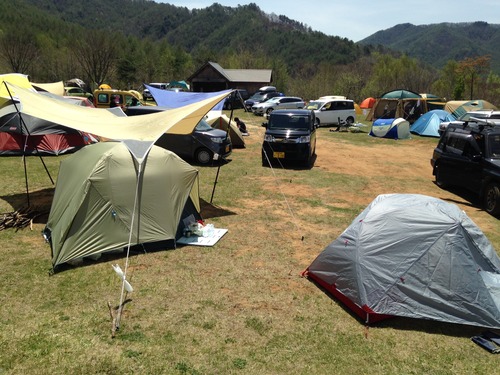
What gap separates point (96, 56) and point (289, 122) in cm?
4076

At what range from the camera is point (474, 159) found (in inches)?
353

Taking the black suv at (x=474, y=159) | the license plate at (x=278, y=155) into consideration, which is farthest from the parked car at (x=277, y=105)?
the black suv at (x=474, y=159)

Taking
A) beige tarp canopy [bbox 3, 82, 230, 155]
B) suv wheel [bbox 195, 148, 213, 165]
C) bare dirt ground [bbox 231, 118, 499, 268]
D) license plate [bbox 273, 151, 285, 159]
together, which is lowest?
bare dirt ground [bbox 231, 118, 499, 268]

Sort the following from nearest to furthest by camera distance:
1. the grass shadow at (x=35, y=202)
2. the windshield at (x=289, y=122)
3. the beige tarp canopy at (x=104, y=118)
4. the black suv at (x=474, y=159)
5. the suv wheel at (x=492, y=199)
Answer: the beige tarp canopy at (x=104, y=118) → the grass shadow at (x=35, y=202) → the suv wheel at (x=492, y=199) → the black suv at (x=474, y=159) → the windshield at (x=289, y=122)

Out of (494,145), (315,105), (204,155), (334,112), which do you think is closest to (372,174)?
(494,145)

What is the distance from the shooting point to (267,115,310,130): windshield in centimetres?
1272

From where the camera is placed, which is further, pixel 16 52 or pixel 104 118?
pixel 16 52

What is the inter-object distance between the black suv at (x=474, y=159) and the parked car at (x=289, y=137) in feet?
13.2

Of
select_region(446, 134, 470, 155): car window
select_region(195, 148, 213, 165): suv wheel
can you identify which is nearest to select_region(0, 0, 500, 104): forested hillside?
select_region(446, 134, 470, 155): car window

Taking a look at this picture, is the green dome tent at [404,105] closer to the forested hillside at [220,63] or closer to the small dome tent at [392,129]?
the small dome tent at [392,129]

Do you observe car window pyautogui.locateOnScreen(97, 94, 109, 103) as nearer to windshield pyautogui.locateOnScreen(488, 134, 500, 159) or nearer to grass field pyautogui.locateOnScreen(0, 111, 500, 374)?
grass field pyautogui.locateOnScreen(0, 111, 500, 374)

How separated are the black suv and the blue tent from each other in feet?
35.9

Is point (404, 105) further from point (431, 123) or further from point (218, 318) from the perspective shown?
point (218, 318)

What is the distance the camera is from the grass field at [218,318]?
394 cm
